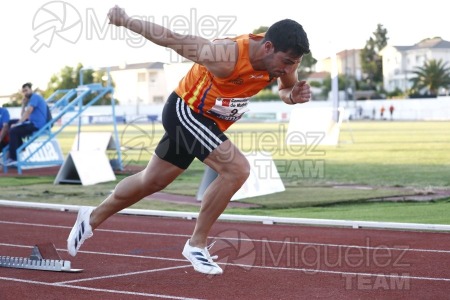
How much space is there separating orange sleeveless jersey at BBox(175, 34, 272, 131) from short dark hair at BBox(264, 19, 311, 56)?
0.18 meters

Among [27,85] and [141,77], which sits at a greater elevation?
[141,77]

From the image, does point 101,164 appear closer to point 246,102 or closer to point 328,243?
point 328,243

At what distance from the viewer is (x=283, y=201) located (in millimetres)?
12047

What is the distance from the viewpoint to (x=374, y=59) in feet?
384

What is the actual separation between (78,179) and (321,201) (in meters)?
5.15

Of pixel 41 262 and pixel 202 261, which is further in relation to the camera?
pixel 41 262

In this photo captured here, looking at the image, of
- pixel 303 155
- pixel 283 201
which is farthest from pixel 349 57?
pixel 283 201

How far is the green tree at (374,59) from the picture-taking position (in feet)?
364

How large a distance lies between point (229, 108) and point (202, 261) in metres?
1.11

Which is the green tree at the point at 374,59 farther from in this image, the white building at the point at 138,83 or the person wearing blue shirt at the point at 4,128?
the person wearing blue shirt at the point at 4,128

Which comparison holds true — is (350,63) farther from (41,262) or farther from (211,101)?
(211,101)

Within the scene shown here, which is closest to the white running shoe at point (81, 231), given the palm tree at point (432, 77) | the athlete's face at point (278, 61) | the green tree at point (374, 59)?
the athlete's face at point (278, 61)

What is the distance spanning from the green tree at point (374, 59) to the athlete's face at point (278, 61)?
4102 inches

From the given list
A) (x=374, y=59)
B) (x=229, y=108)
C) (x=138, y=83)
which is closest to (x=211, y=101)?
(x=229, y=108)
